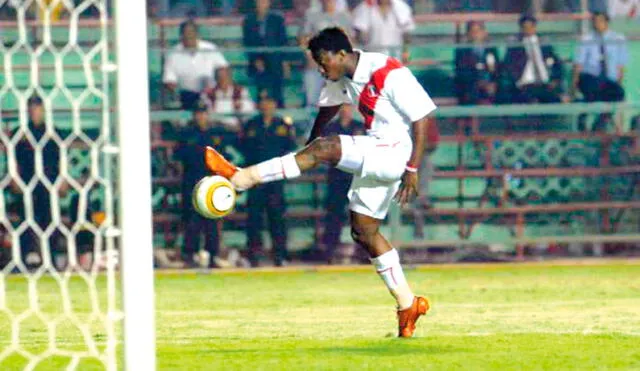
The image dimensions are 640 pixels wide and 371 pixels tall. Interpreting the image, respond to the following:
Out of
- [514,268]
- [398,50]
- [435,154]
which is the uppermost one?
[398,50]

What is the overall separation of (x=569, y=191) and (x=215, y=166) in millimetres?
8756

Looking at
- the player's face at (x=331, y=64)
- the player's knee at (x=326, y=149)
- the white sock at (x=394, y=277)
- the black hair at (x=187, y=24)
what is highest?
the black hair at (x=187, y=24)

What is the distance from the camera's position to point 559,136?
17125 millimetres

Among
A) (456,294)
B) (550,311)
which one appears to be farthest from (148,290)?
(456,294)

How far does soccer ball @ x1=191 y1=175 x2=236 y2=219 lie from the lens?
8836mm

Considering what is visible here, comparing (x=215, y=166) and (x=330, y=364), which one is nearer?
(x=330, y=364)

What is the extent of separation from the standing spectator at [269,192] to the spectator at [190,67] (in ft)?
2.04

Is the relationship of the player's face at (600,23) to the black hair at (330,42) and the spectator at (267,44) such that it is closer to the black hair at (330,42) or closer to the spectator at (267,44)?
the spectator at (267,44)

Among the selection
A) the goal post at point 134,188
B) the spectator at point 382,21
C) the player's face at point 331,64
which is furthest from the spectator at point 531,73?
the goal post at point 134,188

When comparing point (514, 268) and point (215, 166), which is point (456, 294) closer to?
point (514, 268)

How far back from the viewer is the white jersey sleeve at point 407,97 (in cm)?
962

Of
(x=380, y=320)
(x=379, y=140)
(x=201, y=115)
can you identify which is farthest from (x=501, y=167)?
(x=379, y=140)

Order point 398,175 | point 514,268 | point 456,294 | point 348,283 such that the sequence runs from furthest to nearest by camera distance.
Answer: point 514,268, point 348,283, point 456,294, point 398,175

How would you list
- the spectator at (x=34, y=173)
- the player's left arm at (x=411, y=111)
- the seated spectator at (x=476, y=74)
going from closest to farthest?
the player's left arm at (x=411, y=111) < the spectator at (x=34, y=173) < the seated spectator at (x=476, y=74)
